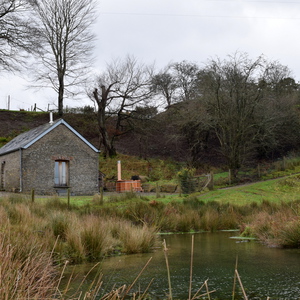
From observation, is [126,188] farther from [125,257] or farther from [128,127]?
[125,257]

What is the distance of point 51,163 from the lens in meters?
26.6

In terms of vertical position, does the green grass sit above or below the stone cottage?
below

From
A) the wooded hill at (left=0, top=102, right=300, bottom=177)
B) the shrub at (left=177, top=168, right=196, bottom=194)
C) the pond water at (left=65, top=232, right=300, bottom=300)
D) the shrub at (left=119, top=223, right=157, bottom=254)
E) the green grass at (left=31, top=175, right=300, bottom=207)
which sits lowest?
the pond water at (left=65, top=232, right=300, bottom=300)

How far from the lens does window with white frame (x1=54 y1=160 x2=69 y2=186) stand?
27.0 metres

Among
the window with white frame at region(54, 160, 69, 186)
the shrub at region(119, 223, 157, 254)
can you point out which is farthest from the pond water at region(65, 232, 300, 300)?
the window with white frame at region(54, 160, 69, 186)

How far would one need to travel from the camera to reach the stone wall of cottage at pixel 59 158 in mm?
25828

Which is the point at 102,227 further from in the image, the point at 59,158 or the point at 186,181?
the point at 59,158

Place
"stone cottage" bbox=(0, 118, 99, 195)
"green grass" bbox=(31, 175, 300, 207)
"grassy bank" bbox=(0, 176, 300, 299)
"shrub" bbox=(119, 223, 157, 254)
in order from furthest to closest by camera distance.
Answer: "stone cottage" bbox=(0, 118, 99, 195) < "green grass" bbox=(31, 175, 300, 207) < "shrub" bbox=(119, 223, 157, 254) < "grassy bank" bbox=(0, 176, 300, 299)

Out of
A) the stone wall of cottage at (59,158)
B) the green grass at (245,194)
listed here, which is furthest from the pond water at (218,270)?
the stone wall of cottage at (59,158)

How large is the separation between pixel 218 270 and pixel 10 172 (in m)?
21.8

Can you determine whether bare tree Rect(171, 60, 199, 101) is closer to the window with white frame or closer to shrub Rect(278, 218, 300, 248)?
the window with white frame

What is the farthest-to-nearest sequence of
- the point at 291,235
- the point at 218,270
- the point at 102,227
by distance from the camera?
the point at 291,235 < the point at 102,227 < the point at 218,270

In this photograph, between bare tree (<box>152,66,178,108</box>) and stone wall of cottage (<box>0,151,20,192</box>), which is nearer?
stone wall of cottage (<box>0,151,20,192</box>)

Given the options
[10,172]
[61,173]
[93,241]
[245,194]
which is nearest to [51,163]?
[61,173]
